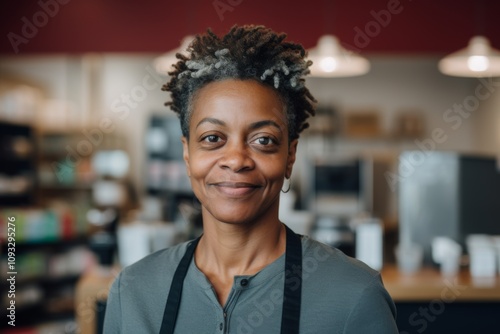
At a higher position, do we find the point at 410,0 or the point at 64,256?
the point at 410,0

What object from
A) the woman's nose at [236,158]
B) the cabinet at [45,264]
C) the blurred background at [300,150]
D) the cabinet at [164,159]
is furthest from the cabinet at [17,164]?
the woman's nose at [236,158]

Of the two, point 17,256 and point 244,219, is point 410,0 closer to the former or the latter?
point 17,256

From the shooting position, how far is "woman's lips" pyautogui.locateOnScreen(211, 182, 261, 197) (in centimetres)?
129

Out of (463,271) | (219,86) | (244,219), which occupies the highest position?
(219,86)

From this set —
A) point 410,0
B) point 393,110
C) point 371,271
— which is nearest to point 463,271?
point 371,271

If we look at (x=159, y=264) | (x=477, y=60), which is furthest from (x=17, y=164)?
(x=159, y=264)

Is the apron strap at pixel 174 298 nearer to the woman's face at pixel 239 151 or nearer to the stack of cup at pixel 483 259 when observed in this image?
the woman's face at pixel 239 151

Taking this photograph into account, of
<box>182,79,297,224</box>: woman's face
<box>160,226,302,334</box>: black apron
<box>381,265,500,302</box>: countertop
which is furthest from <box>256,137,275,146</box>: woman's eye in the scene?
<box>381,265,500,302</box>: countertop

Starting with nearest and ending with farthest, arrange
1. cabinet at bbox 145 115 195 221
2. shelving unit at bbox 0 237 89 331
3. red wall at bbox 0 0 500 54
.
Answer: red wall at bbox 0 0 500 54
shelving unit at bbox 0 237 89 331
cabinet at bbox 145 115 195 221

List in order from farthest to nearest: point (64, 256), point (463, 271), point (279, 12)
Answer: point (64, 256), point (279, 12), point (463, 271)

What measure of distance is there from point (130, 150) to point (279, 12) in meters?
3.86

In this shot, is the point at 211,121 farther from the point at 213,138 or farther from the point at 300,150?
the point at 300,150

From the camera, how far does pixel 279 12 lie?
18.0 ft

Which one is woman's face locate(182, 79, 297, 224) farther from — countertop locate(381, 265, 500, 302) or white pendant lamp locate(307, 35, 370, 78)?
white pendant lamp locate(307, 35, 370, 78)
